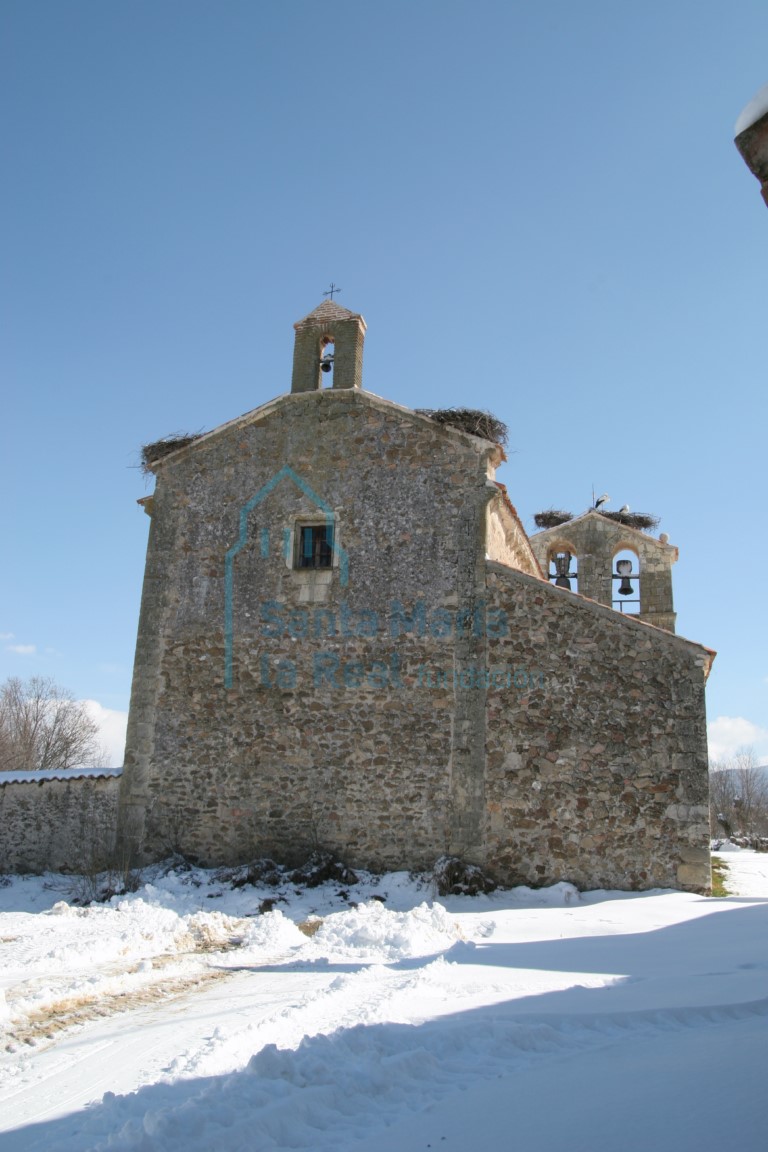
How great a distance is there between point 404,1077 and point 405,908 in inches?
245

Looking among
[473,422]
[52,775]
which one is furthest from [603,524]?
[52,775]

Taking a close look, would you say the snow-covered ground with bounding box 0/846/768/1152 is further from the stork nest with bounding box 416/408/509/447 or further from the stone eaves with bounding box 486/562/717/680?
the stork nest with bounding box 416/408/509/447

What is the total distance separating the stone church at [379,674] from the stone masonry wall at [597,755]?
3 centimetres

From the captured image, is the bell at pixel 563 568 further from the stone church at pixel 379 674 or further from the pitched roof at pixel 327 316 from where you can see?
the pitched roof at pixel 327 316

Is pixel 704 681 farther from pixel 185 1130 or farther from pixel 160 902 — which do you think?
pixel 185 1130

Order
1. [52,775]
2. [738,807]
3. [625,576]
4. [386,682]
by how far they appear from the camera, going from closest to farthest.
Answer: [386,682] → [52,775] → [625,576] → [738,807]

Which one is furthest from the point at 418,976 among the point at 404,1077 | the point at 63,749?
the point at 63,749

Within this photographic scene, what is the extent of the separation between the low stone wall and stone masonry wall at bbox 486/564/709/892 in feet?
18.3

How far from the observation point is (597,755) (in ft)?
33.8

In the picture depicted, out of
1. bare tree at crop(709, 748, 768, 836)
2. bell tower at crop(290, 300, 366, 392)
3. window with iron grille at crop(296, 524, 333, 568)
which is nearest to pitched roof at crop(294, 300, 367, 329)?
bell tower at crop(290, 300, 366, 392)

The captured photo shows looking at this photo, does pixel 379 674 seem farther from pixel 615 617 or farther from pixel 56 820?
pixel 56 820

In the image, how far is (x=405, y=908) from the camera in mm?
9719

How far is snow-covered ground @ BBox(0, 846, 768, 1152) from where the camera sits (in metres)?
3.11

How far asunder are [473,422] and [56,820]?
8.35m
